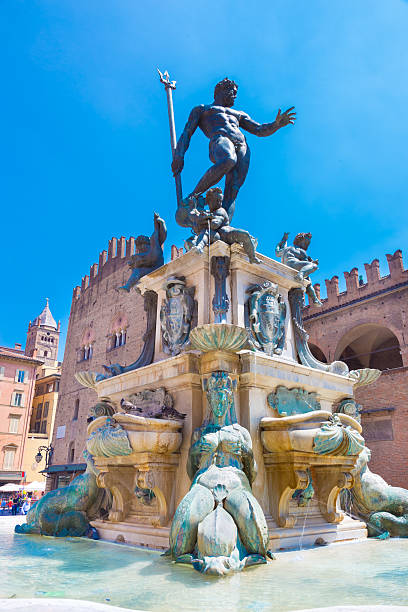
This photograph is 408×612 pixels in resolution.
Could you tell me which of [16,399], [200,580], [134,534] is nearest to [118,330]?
[16,399]

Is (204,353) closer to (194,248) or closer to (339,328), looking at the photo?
(194,248)

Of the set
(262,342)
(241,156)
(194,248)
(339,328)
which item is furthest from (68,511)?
(339,328)

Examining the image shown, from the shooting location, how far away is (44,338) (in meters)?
88.5

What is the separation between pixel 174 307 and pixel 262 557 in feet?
10.2

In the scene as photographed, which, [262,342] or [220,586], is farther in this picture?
[262,342]

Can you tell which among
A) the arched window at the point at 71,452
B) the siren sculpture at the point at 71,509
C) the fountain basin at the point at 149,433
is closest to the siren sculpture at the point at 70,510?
the siren sculpture at the point at 71,509

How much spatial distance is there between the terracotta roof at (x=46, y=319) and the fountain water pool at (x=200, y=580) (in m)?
89.5

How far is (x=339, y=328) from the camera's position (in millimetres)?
26969

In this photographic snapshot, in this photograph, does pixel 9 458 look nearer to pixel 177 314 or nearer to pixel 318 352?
pixel 318 352

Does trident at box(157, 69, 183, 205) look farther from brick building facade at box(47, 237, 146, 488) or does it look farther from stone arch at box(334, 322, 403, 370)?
brick building facade at box(47, 237, 146, 488)

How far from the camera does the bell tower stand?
86750 millimetres

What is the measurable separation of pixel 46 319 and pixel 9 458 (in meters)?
53.4

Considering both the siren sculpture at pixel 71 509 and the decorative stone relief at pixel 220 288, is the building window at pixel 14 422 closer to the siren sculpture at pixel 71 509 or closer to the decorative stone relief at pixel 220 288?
the siren sculpture at pixel 71 509

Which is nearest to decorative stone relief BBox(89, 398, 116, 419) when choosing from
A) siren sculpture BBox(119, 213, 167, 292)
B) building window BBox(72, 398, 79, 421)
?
siren sculpture BBox(119, 213, 167, 292)
